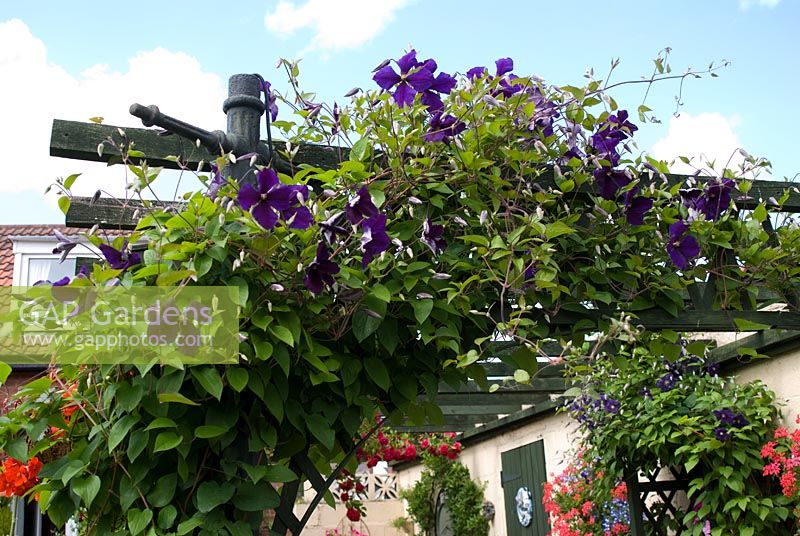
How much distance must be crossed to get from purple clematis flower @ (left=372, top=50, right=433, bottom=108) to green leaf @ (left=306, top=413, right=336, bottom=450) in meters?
0.84

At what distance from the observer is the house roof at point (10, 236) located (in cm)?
930

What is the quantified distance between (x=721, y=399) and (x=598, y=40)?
8.34 feet

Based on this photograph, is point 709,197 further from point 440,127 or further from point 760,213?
point 440,127

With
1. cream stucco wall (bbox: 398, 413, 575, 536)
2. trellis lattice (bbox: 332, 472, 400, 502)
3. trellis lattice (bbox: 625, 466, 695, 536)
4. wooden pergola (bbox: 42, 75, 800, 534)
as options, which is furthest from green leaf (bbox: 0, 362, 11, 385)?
trellis lattice (bbox: 332, 472, 400, 502)

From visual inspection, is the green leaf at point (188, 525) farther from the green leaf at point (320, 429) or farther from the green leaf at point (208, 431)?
the green leaf at point (320, 429)

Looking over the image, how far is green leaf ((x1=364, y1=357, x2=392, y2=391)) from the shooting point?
6.30 feet

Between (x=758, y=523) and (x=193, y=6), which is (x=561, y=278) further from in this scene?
(x=758, y=523)

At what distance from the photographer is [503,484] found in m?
8.32

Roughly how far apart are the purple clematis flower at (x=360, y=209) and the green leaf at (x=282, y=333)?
29 centimetres

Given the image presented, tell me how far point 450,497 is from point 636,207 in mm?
7879

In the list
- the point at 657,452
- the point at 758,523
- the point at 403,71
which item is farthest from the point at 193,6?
the point at 758,523

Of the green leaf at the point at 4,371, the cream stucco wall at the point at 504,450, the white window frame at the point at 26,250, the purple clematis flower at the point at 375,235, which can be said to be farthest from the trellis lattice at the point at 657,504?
the white window frame at the point at 26,250

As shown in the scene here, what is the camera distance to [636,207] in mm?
2268

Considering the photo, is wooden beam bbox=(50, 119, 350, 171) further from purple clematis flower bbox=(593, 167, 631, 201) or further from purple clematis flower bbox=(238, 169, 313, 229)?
purple clematis flower bbox=(593, 167, 631, 201)
